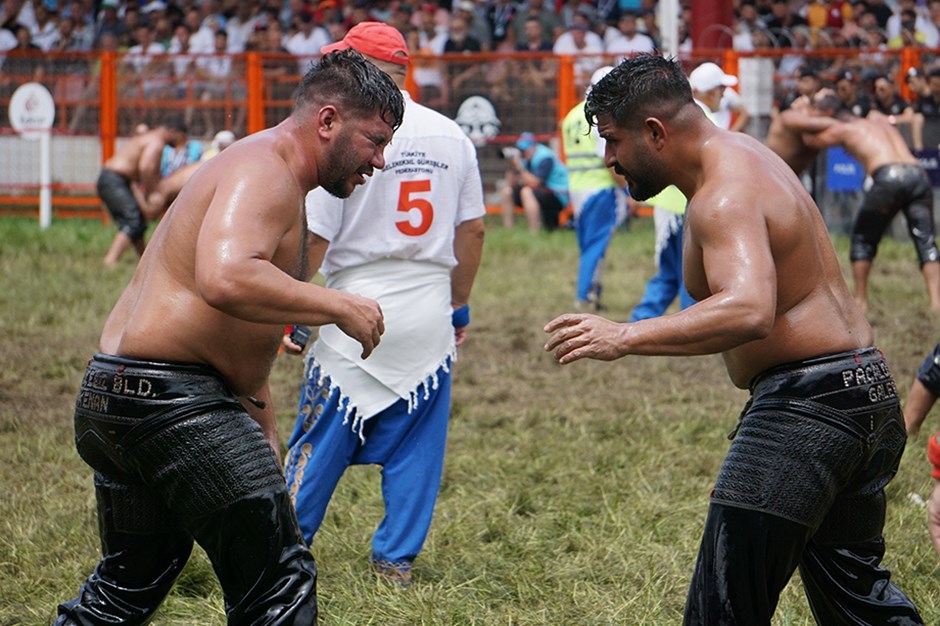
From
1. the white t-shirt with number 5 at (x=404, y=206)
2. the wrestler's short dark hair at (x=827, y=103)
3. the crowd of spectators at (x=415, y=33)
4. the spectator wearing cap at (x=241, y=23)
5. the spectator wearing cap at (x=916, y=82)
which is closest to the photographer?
the white t-shirt with number 5 at (x=404, y=206)

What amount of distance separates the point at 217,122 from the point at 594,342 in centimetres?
1366

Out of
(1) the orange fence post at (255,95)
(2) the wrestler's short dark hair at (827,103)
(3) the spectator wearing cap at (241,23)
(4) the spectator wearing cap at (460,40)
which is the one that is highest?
(2) the wrestler's short dark hair at (827,103)

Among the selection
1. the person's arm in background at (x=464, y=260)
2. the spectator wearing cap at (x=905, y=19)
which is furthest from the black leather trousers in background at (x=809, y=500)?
the spectator wearing cap at (x=905, y=19)

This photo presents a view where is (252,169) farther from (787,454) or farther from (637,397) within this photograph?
(637,397)

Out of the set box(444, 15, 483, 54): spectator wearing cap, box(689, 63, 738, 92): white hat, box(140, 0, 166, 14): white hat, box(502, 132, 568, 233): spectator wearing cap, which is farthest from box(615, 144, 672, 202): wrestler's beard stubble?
box(140, 0, 166, 14): white hat

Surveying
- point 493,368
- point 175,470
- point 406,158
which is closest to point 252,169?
point 175,470

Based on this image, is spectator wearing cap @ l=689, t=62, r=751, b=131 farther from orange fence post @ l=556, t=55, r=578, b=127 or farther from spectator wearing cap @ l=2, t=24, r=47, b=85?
spectator wearing cap @ l=2, t=24, r=47, b=85

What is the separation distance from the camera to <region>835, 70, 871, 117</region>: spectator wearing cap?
1395cm

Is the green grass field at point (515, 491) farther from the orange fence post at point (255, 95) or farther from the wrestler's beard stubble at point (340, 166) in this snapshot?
the orange fence post at point (255, 95)

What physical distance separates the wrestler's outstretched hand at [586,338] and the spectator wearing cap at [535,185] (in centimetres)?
1210

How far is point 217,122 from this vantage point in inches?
639

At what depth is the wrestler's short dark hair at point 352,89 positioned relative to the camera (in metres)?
3.50

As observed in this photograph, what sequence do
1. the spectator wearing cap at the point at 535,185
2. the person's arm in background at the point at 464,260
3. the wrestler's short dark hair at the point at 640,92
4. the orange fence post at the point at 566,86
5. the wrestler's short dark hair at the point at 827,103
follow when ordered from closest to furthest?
the wrestler's short dark hair at the point at 640,92 < the person's arm in background at the point at 464,260 < the wrestler's short dark hair at the point at 827,103 < the spectator wearing cap at the point at 535,185 < the orange fence post at the point at 566,86

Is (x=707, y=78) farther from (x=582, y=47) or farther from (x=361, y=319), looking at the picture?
(x=582, y=47)
